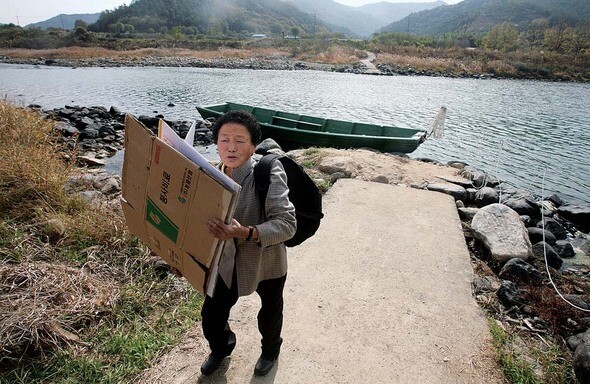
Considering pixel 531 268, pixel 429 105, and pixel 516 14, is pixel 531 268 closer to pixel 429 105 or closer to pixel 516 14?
pixel 429 105

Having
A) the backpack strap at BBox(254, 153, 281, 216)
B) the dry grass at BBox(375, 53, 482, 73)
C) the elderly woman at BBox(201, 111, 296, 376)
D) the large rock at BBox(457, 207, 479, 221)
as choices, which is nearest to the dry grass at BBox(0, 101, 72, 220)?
the elderly woman at BBox(201, 111, 296, 376)

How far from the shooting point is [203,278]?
5.05 ft

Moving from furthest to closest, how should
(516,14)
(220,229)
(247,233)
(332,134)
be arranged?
(516,14) → (332,134) → (247,233) → (220,229)

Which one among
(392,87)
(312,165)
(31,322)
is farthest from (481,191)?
(392,87)

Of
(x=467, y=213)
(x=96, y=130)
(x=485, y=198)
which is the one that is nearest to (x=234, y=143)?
(x=467, y=213)

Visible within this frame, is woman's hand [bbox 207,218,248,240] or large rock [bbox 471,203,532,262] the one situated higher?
woman's hand [bbox 207,218,248,240]

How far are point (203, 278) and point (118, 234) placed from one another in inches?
93.3

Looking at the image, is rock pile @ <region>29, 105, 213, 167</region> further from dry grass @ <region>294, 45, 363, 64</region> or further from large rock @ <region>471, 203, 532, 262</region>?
dry grass @ <region>294, 45, 363, 64</region>

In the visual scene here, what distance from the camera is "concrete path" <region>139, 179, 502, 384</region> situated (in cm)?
226

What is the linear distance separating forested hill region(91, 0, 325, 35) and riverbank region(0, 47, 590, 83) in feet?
127

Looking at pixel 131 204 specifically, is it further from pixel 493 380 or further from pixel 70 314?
pixel 493 380

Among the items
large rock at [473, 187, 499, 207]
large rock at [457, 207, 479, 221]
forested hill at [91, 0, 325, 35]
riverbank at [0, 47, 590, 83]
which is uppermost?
forested hill at [91, 0, 325, 35]

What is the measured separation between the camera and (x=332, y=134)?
9.32 meters

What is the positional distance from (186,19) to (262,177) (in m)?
109
